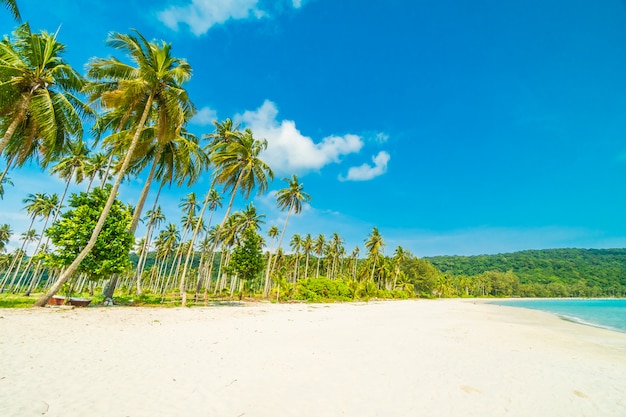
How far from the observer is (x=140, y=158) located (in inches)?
779

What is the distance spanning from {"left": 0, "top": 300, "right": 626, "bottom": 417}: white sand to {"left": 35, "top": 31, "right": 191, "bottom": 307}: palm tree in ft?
29.1

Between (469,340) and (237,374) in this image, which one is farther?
(469,340)

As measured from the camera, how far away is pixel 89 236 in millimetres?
14617

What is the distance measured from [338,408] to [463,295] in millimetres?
109283

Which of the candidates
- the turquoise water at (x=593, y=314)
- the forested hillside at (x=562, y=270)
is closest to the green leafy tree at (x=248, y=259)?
the turquoise water at (x=593, y=314)

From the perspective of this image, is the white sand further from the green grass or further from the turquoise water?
the turquoise water

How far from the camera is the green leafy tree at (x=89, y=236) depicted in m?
14.1

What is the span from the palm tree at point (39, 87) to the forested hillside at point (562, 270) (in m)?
136

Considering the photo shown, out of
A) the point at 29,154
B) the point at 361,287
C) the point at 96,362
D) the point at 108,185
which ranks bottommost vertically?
the point at 96,362

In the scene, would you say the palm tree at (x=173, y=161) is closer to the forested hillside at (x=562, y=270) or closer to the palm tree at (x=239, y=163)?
the palm tree at (x=239, y=163)

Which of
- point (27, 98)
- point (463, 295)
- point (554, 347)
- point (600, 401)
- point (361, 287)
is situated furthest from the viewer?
point (463, 295)

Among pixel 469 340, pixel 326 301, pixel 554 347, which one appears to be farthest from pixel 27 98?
pixel 326 301

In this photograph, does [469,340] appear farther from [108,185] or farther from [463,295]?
[463,295]

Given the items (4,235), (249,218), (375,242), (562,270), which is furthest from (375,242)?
(562,270)
